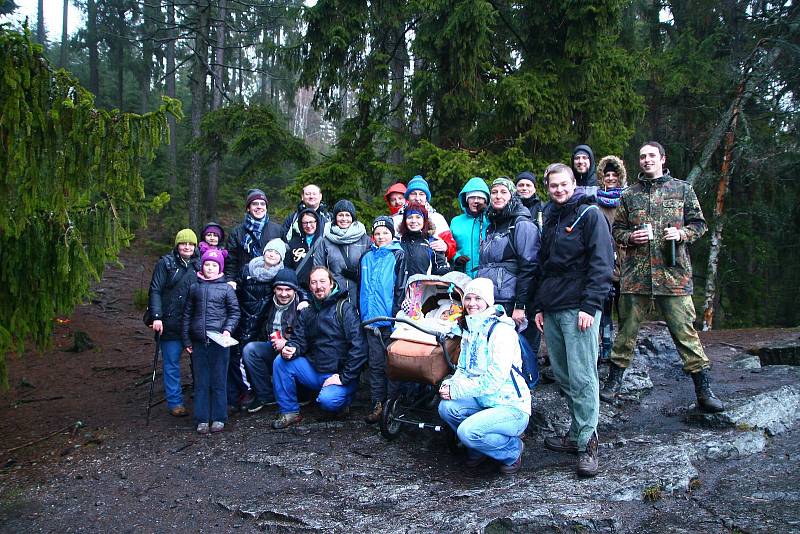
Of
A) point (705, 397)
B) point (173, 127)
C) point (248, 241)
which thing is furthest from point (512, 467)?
point (173, 127)

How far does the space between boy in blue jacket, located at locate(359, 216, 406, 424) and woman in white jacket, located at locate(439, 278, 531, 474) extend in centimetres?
132

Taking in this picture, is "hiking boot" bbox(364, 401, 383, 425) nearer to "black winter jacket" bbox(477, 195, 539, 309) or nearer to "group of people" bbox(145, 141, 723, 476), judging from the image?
"group of people" bbox(145, 141, 723, 476)

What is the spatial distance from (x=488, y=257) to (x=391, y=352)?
1.45 meters

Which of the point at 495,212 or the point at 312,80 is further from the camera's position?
the point at 312,80

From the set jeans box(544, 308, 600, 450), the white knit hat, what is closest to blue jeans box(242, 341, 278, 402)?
the white knit hat

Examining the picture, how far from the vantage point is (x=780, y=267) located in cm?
1644

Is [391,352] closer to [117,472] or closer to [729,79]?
[117,472]

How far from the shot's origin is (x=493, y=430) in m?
4.28

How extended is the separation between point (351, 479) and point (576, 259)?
263 centimetres

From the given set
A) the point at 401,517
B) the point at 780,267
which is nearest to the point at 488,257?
the point at 401,517

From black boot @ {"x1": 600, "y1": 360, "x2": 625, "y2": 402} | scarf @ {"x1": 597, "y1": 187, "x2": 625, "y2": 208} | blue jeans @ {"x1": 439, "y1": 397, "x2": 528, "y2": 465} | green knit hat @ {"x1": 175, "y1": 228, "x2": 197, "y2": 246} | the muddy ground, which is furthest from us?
green knit hat @ {"x1": 175, "y1": 228, "x2": 197, "y2": 246}

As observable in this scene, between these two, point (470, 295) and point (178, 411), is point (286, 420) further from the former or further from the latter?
point (470, 295)

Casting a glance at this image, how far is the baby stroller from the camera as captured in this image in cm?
473

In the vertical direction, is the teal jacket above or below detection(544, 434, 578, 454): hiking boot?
above
